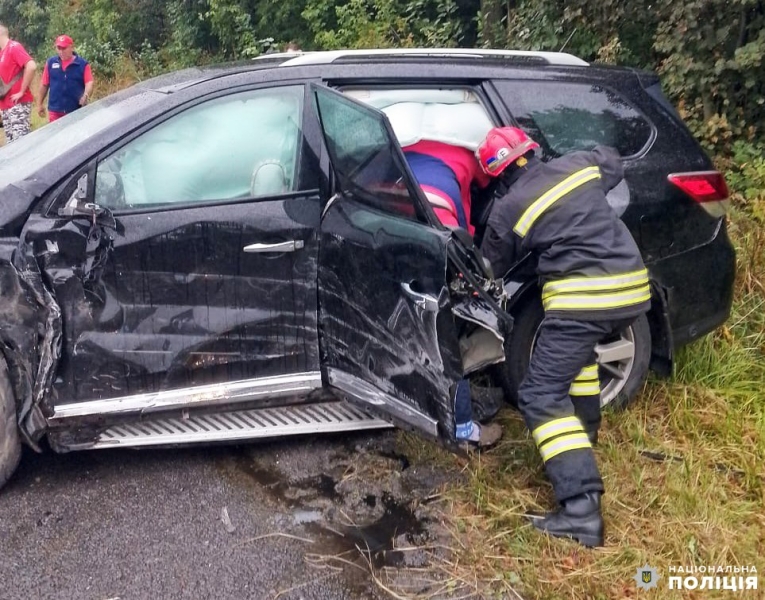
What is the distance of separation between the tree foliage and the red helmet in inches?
119

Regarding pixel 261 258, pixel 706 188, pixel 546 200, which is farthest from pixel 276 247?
pixel 706 188

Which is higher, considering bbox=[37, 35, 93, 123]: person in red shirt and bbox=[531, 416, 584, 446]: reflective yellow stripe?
bbox=[531, 416, 584, 446]: reflective yellow stripe

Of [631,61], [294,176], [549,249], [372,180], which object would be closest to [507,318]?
[549,249]

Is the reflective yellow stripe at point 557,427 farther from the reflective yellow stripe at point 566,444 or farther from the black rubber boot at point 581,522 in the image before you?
the black rubber boot at point 581,522

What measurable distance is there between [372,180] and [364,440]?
4.32 ft

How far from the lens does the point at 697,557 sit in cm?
275

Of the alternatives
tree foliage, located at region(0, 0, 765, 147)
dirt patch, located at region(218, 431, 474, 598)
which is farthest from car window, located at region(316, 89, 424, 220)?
tree foliage, located at region(0, 0, 765, 147)

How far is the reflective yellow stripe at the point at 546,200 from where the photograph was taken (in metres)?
2.93

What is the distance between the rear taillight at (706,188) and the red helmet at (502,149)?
0.91m

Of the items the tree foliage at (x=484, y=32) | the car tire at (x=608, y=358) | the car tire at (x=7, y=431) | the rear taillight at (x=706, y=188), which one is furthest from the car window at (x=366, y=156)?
the tree foliage at (x=484, y=32)

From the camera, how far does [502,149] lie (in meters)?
2.98

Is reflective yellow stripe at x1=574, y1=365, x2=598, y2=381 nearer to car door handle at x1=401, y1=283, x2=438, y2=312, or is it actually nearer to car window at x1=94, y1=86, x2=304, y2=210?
car door handle at x1=401, y1=283, x2=438, y2=312

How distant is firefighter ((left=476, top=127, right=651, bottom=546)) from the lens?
2871 millimetres

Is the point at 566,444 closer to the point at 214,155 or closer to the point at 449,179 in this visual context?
the point at 449,179
